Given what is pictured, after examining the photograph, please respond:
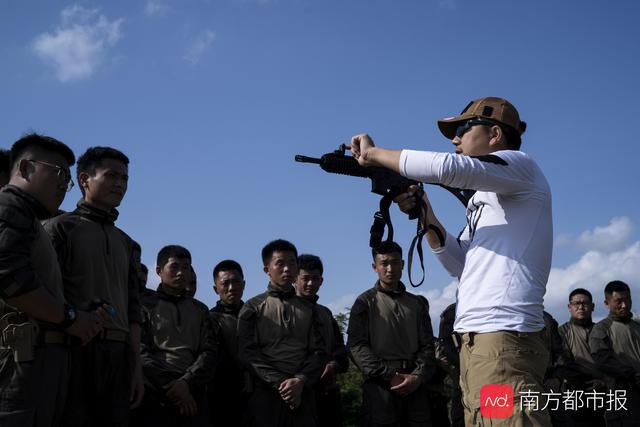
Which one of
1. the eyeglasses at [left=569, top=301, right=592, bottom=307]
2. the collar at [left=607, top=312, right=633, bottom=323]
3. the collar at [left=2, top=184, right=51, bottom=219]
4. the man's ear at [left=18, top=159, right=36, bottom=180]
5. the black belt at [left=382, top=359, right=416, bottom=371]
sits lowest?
the black belt at [left=382, top=359, right=416, bottom=371]

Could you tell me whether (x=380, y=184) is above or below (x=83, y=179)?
below

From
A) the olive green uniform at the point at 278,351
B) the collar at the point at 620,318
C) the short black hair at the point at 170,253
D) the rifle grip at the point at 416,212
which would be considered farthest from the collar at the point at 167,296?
the collar at the point at 620,318

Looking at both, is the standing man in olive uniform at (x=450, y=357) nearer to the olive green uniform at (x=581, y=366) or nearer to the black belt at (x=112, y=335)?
the olive green uniform at (x=581, y=366)

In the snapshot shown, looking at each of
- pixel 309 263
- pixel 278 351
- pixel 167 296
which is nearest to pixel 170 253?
pixel 167 296

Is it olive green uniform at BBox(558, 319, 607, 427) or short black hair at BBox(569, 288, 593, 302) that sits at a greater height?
short black hair at BBox(569, 288, 593, 302)

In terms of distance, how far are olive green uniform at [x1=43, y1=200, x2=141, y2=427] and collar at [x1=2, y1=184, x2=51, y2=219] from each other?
0.62 m

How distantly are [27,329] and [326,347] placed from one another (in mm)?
4788

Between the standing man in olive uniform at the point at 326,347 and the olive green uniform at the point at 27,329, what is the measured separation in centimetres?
443

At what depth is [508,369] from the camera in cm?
334

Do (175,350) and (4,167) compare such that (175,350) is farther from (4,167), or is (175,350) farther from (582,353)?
(582,353)

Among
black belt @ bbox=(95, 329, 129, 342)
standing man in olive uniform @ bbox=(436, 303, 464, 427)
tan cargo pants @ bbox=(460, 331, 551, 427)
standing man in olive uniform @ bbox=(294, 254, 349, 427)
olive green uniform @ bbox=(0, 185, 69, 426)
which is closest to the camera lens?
tan cargo pants @ bbox=(460, 331, 551, 427)

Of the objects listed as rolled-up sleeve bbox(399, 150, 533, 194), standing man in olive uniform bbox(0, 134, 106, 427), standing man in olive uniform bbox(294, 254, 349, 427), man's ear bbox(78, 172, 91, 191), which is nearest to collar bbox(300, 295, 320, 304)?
standing man in olive uniform bbox(294, 254, 349, 427)

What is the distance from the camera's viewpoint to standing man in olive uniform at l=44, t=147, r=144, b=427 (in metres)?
4.77

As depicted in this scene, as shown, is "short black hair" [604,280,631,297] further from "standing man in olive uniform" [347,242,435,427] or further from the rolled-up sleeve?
the rolled-up sleeve
